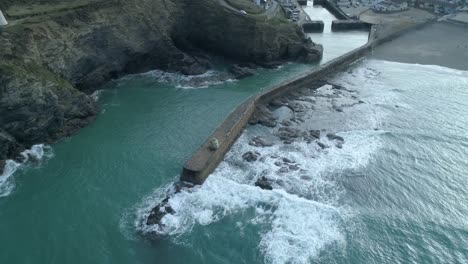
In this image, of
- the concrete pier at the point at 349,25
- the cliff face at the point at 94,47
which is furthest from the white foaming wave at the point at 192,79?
the concrete pier at the point at 349,25

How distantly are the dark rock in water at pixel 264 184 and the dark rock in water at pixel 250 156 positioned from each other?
12.2 feet

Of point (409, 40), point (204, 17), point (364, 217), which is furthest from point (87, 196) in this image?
point (409, 40)

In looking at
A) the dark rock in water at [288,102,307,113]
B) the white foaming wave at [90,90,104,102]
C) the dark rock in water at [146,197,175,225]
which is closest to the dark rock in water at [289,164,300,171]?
the dark rock in water at [146,197,175,225]

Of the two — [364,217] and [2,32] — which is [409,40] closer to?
[364,217]

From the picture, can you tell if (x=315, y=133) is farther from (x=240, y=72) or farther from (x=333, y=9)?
(x=333, y=9)

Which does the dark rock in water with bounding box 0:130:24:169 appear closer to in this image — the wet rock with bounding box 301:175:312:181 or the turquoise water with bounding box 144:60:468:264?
the turquoise water with bounding box 144:60:468:264

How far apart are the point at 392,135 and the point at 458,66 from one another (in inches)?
1194

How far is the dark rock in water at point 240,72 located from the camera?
2298 inches

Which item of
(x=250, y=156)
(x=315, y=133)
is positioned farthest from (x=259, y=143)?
(x=315, y=133)

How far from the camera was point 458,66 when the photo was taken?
6462cm

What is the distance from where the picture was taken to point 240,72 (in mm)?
58750

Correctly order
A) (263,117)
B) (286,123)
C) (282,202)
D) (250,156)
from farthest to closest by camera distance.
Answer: (263,117) < (286,123) < (250,156) < (282,202)

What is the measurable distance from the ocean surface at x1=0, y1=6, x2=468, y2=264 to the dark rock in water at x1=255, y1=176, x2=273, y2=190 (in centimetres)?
70

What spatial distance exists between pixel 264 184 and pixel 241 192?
235cm
